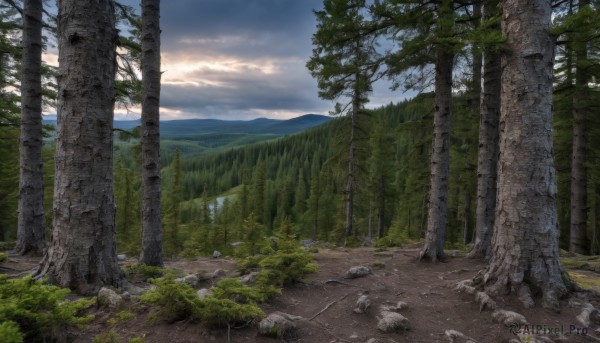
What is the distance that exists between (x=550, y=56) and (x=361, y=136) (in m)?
12.7

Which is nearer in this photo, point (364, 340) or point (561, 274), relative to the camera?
point (364, 340)

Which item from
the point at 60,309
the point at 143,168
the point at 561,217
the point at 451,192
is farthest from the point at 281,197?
the point at 60,309

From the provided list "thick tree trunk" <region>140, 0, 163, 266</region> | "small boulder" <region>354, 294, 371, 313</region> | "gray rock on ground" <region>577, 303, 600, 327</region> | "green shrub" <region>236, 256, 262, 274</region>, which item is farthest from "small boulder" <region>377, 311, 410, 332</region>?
"thick tree trunk" <region>140, 0, 163, 266</region>

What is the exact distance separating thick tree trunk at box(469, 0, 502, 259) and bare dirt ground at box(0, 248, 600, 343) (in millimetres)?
1869

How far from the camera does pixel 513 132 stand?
4629 millimetres

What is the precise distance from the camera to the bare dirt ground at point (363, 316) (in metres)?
3.25

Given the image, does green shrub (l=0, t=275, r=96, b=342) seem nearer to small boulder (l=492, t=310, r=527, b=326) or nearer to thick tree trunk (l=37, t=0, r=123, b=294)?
thick tree trunk (l=37, t=0, r=123, b=294)

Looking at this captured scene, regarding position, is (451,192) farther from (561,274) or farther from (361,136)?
(561,274)

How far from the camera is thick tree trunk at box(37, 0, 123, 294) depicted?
417cm

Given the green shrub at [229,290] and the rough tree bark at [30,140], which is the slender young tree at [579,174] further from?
the rough tree bark at [30,140]

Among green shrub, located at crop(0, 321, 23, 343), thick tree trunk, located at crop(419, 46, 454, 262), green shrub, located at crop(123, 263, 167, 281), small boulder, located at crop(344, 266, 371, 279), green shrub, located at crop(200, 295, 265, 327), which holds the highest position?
thick tree trunk, located at crop(419, 46, 454, 262)

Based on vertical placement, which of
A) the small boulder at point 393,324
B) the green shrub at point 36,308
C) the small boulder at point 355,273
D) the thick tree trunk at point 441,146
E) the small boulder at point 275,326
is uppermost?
the thick tree trunk at point 441,146

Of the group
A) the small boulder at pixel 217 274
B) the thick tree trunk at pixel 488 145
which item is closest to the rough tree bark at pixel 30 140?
the small boulder at pixel 217 274

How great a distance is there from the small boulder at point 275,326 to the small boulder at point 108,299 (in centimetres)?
179
